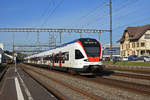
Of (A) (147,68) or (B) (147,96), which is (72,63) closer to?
(B) (147,96)

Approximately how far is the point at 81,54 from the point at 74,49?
44.1 inches

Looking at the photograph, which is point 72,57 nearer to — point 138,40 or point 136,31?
point 138,40

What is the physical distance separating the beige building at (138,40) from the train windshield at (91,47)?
140ft

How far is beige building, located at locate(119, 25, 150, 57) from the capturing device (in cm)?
5775

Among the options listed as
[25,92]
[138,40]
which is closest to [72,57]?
[25,92]

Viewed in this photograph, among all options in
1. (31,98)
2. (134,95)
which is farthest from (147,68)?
(31,98)

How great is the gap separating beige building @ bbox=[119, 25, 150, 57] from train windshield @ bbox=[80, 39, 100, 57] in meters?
42.7

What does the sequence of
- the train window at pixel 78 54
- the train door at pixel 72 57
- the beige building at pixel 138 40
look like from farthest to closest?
the beige building at pixel 138 40 → the train door at pixel 72 57 → the train window at pixel 78 54

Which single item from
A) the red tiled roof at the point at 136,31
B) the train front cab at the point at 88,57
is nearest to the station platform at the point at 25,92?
the train front cab at the point at 88,57

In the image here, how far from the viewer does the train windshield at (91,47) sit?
16986 millimetres

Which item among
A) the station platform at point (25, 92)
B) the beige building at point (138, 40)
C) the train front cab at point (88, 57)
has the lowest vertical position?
the station platform at point (25, 92)

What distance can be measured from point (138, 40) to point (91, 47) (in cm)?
4384

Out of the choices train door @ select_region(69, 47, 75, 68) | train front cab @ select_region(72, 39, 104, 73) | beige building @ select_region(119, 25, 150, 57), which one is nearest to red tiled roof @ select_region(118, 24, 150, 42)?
beige building @ select_region(119, 25, 150, 57)

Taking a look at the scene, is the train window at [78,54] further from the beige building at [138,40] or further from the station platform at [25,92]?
the beige building at [138,40]
